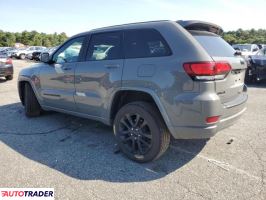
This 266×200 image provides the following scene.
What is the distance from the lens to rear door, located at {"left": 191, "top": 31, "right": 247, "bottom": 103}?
3.55 metres

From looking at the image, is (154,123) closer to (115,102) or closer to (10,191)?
(115,102)

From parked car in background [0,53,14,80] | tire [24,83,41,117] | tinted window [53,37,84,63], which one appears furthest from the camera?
parked car in background [0,53,14,80]

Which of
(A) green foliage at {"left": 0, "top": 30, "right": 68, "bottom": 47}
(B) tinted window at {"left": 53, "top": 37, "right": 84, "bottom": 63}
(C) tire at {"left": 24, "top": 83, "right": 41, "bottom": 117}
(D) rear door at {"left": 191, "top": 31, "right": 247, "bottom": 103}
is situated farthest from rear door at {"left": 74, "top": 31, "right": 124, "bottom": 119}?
(A) green foliage at {"left": 0, "top": 30, "right": 68, "bottom": 47}

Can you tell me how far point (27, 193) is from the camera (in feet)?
10.6

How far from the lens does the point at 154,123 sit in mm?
3723

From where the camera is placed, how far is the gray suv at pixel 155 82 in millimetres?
3402

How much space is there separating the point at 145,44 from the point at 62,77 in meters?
1.89

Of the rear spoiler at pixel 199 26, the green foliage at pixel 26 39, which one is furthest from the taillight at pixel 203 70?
the green foliage at pixel 26 39

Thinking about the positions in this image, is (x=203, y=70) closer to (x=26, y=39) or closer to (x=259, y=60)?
(x=259, y=60)

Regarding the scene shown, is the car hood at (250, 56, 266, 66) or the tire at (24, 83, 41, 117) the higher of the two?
the car hood at (250, 56, 266, 66)

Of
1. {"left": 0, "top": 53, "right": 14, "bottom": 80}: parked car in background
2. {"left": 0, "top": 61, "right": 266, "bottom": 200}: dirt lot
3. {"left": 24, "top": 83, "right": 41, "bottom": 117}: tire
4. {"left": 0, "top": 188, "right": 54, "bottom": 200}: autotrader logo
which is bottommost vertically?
{"left": 0, "top": 188, "right": 54, "bottom": 200}: autotrader logo

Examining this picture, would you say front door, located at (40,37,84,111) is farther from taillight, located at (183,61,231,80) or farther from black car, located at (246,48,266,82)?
black car, located at (246,48,266,82)

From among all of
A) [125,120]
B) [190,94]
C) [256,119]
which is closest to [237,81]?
A: [190,94]

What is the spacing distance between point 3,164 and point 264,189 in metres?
3.30
